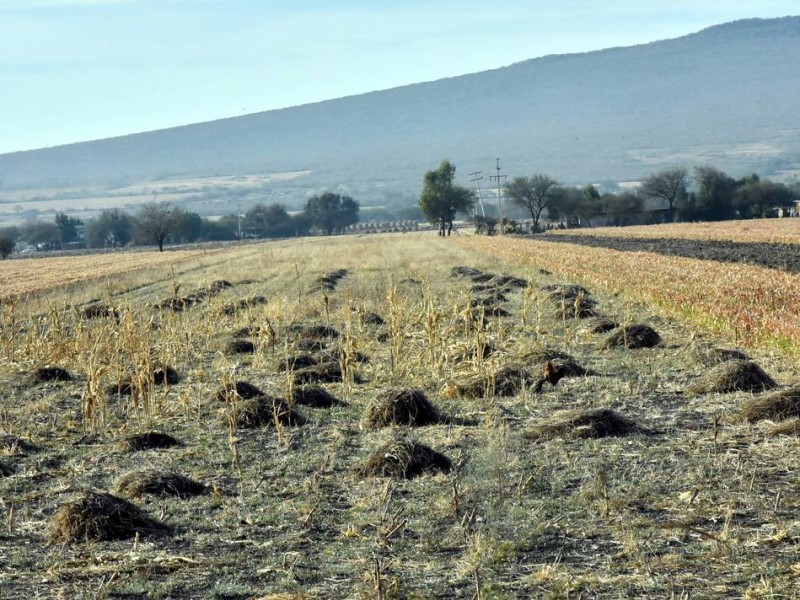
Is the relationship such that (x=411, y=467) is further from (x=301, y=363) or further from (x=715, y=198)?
(x=715, y=198)

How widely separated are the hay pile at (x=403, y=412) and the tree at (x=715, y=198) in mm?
105554

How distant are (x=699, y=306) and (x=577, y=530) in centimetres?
1443

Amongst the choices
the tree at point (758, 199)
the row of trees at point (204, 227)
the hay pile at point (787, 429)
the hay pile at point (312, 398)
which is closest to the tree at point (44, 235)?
the row of trees at point (204, 227)

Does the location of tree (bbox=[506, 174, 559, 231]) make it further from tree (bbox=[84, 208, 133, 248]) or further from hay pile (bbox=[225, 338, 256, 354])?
hay pile (bbox=[225, 338, 256, 354])

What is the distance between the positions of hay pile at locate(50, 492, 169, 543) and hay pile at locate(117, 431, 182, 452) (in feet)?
9.99

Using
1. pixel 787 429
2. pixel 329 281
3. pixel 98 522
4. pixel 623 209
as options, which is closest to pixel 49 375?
pixel 98 522

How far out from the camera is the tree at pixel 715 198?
114 metres

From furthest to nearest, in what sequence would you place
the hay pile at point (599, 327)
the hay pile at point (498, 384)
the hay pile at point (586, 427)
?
the hay pile at point (599, 327) → the hay pile at point (498, 384) → the hay pile at point (586, 427)

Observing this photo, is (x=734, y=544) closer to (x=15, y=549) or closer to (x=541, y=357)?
(x=15, y=549)

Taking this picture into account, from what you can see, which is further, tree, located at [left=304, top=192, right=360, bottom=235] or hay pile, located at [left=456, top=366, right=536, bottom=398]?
tree, located at [left=304, top=192, right=360, bottom=235]

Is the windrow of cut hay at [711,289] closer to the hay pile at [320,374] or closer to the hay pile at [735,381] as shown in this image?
the hay pile at [735,381]

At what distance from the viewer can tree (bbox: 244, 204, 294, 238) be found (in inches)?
6880

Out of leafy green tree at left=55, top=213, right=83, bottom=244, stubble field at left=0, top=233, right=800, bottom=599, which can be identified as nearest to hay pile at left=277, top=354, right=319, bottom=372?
stubble field at left=0, top=233, right=800, bottom=599

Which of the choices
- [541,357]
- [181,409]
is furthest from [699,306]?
[181,409]
